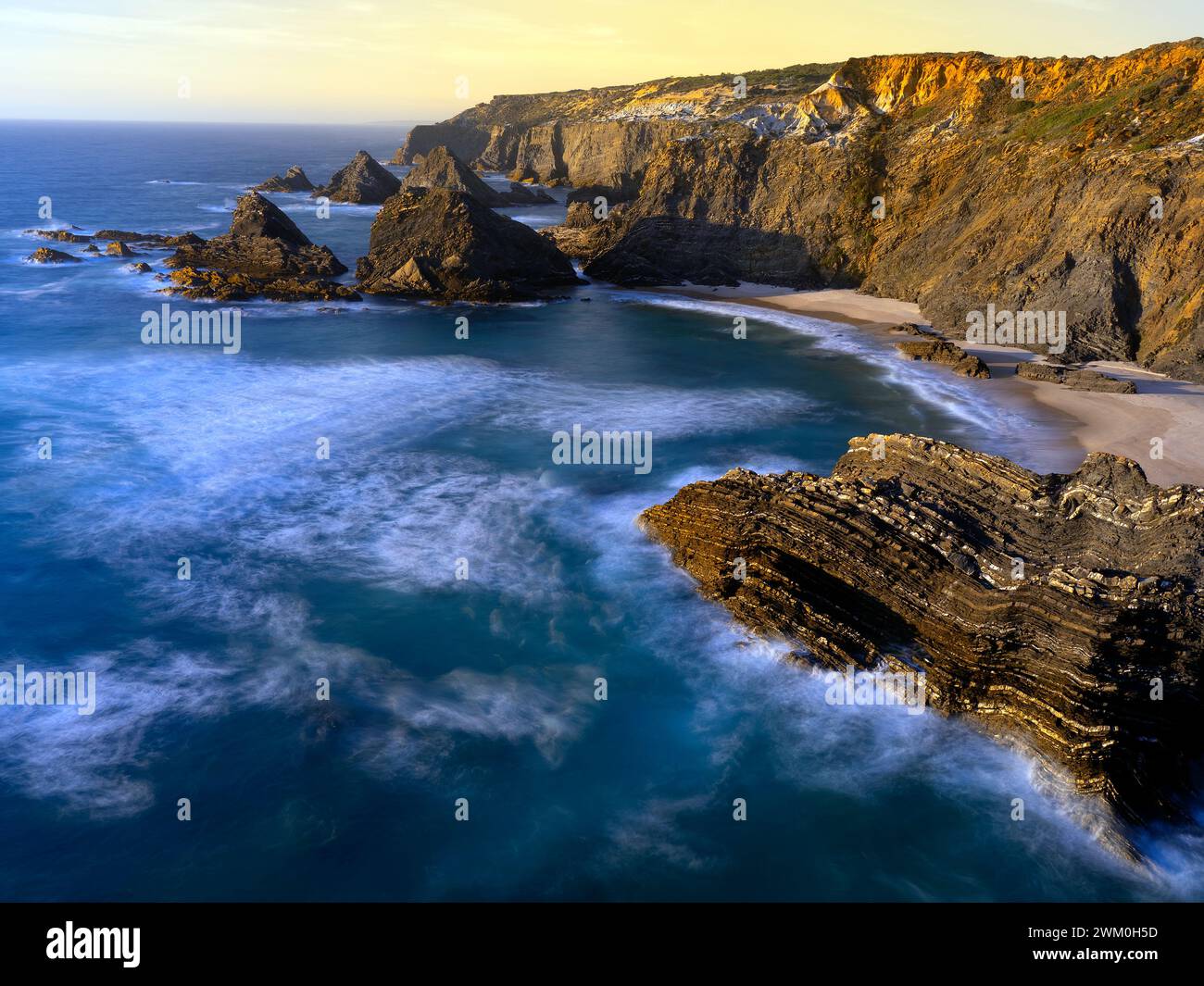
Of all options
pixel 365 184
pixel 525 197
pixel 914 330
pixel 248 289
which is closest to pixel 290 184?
pixel 365 184

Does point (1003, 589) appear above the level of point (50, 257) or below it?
below

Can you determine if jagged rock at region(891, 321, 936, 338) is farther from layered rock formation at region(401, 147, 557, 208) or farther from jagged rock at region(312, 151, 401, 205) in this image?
jagged rock at region(312, 151, 401, 205)

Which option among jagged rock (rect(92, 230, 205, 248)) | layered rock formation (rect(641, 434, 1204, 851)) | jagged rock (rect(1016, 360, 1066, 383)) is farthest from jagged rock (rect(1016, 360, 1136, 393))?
jagged rock (rect(92, 230, 205, 248))

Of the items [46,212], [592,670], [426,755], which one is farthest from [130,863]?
[46,212]

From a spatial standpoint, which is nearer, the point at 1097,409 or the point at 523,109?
the point at 1097,409

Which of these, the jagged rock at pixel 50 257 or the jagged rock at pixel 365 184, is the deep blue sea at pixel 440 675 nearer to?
the jagged rock at pixel 50 257

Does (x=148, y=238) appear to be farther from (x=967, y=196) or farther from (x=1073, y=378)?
(x=1073, y=378)
